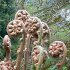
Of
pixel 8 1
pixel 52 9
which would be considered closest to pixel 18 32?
pixel 52 9

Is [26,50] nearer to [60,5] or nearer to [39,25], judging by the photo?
[39,25]

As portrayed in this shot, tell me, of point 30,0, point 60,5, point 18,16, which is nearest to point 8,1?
point 60,5

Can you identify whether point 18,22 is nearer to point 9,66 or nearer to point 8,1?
point 9,66

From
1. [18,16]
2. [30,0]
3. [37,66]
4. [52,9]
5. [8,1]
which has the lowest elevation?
[37,66]

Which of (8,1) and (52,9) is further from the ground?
(8,1)

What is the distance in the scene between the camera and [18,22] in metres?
1.34

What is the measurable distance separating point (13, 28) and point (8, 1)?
7787 mm

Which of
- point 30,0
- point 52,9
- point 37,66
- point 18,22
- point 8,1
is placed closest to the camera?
point 37,66

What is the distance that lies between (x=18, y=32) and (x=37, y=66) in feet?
0.62

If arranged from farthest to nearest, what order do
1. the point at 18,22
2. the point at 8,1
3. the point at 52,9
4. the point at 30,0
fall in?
1. the point at 30,0
2. the point at 8,1
3. the point at 52,9
4. the point at 18,22

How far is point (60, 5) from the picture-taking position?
301 inches

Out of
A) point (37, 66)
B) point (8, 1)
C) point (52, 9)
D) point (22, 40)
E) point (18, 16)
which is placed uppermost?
point (8, 1)

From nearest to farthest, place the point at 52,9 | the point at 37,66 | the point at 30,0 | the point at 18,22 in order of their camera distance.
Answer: the point at 37,66, the point at 18,22, the point at 52,9, the point at 30,0

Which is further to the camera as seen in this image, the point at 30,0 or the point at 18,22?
the point at 30,0
